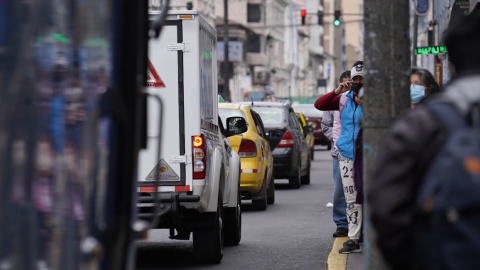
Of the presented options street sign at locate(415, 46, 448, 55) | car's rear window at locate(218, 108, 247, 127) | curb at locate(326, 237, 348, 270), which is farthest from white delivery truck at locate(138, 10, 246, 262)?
street sign at locate(415, 46, 448, 55)

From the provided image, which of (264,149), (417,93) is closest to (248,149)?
(264,149)

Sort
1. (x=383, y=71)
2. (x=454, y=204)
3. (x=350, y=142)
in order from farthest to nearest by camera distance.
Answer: (x=350, y=142) → (x=383, y=71) → (x=454, y=204)

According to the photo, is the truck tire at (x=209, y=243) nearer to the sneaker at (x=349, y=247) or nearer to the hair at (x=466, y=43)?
the sneaker at (x=349, y=247)

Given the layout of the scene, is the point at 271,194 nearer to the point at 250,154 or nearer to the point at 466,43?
the point at 250,154

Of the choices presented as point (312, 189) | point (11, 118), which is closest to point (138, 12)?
point (11, 118)

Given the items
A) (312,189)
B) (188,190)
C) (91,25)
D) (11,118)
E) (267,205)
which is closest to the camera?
(11,118)

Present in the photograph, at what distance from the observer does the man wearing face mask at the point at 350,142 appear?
9.01 m

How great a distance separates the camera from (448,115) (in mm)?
2768

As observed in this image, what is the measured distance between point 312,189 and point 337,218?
8494 mm

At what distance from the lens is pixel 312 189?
62.0 ft

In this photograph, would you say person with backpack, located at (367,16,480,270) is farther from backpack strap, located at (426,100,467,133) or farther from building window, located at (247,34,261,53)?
building window, located at (247,34,261,53)

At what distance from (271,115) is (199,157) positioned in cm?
959

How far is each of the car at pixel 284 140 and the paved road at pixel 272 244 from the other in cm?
168

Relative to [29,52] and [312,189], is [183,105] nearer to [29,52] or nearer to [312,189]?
[29,52]
